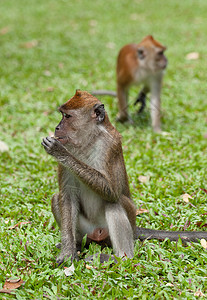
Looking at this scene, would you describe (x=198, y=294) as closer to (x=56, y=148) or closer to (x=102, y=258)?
(x=102, y=258)

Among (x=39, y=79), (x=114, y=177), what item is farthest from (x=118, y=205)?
(x=39, y=79)

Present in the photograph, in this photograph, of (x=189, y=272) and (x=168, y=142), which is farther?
(x=168, y=142)

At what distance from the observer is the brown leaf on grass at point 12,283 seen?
3.10m

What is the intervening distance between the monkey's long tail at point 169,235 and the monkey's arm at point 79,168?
0.75 meters

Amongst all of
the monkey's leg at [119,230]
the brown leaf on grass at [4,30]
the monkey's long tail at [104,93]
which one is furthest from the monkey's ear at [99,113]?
the brown leaf on grass at [4,30]

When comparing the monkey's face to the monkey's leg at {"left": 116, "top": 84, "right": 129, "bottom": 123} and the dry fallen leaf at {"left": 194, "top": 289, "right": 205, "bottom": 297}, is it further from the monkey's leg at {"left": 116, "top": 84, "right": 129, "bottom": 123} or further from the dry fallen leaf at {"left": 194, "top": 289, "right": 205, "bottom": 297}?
the monkey's leg at {"left": 116, "top": 84, "right": 129, "bottom": 123}

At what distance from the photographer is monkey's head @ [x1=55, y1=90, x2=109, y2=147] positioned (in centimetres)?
334

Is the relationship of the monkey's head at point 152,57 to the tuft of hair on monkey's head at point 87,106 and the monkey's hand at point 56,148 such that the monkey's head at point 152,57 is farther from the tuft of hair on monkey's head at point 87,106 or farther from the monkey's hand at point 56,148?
the monkey's hand at point 56,148

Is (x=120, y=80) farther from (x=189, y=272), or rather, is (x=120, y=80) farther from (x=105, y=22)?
(x=105, y=22)

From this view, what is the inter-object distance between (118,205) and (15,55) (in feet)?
23.8

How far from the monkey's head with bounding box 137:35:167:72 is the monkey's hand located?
155 inches

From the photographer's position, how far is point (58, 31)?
11688 millimetres

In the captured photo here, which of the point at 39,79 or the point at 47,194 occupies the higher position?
the point at 39,79

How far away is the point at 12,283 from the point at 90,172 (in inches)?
41.5
